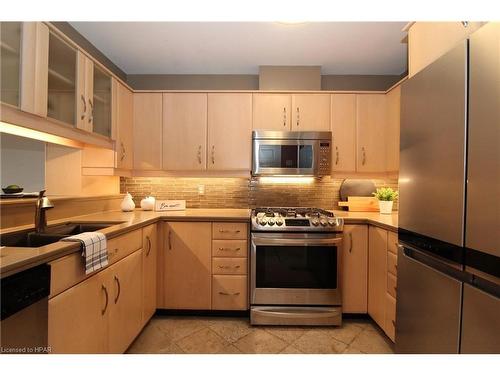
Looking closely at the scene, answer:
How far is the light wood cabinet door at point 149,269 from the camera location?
2.00 meters

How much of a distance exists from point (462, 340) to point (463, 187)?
535 millimetres

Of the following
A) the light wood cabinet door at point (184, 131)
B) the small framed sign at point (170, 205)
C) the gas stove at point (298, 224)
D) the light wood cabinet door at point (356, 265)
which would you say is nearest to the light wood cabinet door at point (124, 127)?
the light wood cabinet door at point (184, 131)

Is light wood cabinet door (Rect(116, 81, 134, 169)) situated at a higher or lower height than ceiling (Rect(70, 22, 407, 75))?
lower

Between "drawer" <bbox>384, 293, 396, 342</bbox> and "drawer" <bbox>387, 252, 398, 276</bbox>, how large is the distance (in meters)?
0.19

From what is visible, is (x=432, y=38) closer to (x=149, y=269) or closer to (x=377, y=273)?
(x=377, y=273)

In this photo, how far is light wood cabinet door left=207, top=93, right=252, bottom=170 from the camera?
267 centimetres

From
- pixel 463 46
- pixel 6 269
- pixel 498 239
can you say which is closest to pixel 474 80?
pixel 463 46

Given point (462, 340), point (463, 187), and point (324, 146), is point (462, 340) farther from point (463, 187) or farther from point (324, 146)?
point (324, 146)

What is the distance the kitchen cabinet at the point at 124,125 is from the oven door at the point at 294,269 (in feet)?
4.82

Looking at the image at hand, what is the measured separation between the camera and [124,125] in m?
2.55

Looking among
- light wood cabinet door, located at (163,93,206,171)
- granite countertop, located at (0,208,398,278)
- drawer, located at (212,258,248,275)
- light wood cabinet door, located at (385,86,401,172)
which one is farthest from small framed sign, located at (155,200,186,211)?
light wood cabinet door, located at (385,86,401,172)

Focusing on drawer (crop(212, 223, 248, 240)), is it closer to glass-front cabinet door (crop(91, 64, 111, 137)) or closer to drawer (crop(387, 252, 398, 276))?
drawer (crop(387, 252, 398, 276))

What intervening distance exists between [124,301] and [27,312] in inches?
26.8

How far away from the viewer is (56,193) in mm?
2123
